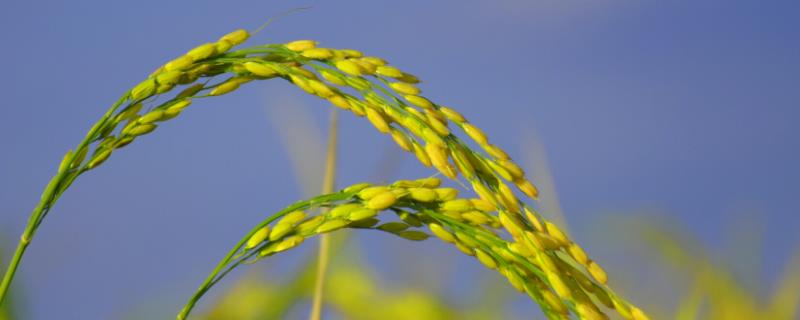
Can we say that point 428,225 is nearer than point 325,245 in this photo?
Yes

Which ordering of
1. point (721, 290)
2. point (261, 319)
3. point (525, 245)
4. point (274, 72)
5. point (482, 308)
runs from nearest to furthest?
point (525, 245) < point (274, 72) < point (261, 319) < point (482, 308) < point (721, 290)

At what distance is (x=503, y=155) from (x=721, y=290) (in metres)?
0.88

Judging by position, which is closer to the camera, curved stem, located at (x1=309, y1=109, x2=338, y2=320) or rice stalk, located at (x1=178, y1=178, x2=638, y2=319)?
rice stalk, located at (x1=178, y1=178, x2=638, y2=319)

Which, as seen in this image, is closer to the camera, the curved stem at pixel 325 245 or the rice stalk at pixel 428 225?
the rice stalk at pixel 428 225

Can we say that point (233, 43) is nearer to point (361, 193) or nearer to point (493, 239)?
point (361, 193)

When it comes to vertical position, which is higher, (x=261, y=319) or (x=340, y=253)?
(x=340, y=253)

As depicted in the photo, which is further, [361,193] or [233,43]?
[233,43]

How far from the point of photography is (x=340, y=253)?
1.56 metres

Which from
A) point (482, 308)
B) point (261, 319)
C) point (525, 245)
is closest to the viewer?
point (525, 245)

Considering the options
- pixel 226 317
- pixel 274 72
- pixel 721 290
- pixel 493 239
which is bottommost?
pixel 226 317

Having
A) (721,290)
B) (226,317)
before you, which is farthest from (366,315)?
(721,290)

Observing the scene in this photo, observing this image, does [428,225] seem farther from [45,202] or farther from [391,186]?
[45,202]

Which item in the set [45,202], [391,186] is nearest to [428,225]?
[391,186]

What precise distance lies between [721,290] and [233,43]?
1023mm
